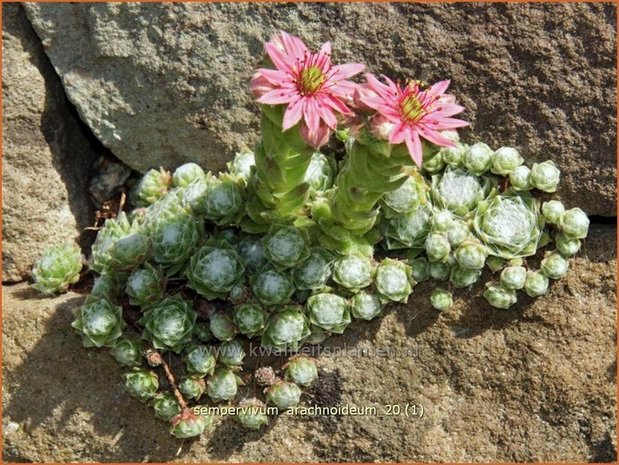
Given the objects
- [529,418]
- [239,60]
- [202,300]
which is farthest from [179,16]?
[529,418]

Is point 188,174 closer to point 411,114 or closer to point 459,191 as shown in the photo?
point 459,191

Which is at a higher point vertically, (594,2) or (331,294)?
(594,2)

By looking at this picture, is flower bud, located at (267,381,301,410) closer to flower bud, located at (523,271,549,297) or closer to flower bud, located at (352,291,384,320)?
flower bud, located at (352,291,384,320)

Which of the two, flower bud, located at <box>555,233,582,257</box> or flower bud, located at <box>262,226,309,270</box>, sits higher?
flower bud, located at <box>262,226,309,270</box>

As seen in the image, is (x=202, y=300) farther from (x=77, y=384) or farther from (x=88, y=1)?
(x=88, y=1)

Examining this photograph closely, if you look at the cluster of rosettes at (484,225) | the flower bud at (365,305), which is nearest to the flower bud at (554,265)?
the cluster of rosettes at (484,225)

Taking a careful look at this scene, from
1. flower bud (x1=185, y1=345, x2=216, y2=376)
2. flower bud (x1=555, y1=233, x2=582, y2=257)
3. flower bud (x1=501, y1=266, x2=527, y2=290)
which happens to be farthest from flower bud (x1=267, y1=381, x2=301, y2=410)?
flower bud (x1=555, y1=233, x2=582, y2=257)
